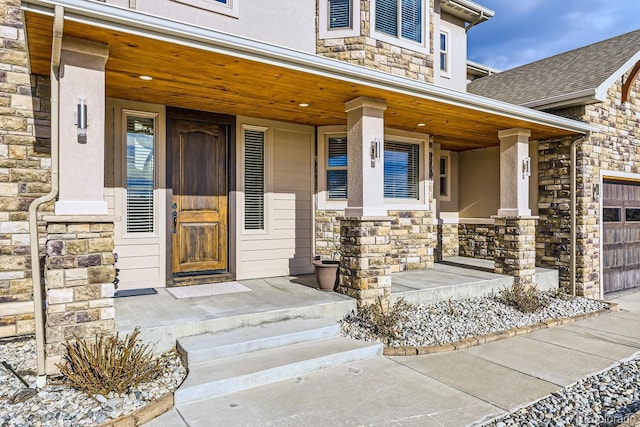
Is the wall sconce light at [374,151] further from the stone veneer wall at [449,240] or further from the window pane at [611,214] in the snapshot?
the window pane at [611,214]

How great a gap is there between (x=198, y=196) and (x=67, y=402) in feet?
→ 11.0

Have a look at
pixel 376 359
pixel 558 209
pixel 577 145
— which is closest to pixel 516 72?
pixel 577 145

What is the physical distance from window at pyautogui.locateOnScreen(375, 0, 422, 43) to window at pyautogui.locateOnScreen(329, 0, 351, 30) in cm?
49

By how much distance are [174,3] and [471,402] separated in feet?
19.0

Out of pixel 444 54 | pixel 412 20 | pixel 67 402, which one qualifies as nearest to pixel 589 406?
pixel 67 402

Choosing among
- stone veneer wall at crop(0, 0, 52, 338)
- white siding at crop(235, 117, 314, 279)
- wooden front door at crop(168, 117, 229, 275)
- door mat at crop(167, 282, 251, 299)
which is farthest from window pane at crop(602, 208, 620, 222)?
stone veneer wall at crop(0, 0, 52, 338)

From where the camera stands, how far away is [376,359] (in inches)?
160

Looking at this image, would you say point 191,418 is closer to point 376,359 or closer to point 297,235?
point 376,359

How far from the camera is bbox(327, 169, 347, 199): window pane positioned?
682 centimetres

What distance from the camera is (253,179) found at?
6324 mm

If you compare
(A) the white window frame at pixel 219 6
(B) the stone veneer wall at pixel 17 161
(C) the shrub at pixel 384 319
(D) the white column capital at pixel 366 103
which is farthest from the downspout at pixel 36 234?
(D) the white column capital at pixel 366 103

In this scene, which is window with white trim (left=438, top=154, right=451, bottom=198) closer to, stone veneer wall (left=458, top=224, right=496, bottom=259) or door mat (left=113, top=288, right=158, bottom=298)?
stone veneer wall (left=458, top=224, right=496, bottom=259)

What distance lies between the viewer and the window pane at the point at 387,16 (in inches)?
261

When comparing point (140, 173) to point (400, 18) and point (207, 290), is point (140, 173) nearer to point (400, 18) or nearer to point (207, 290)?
point (207, 290)
